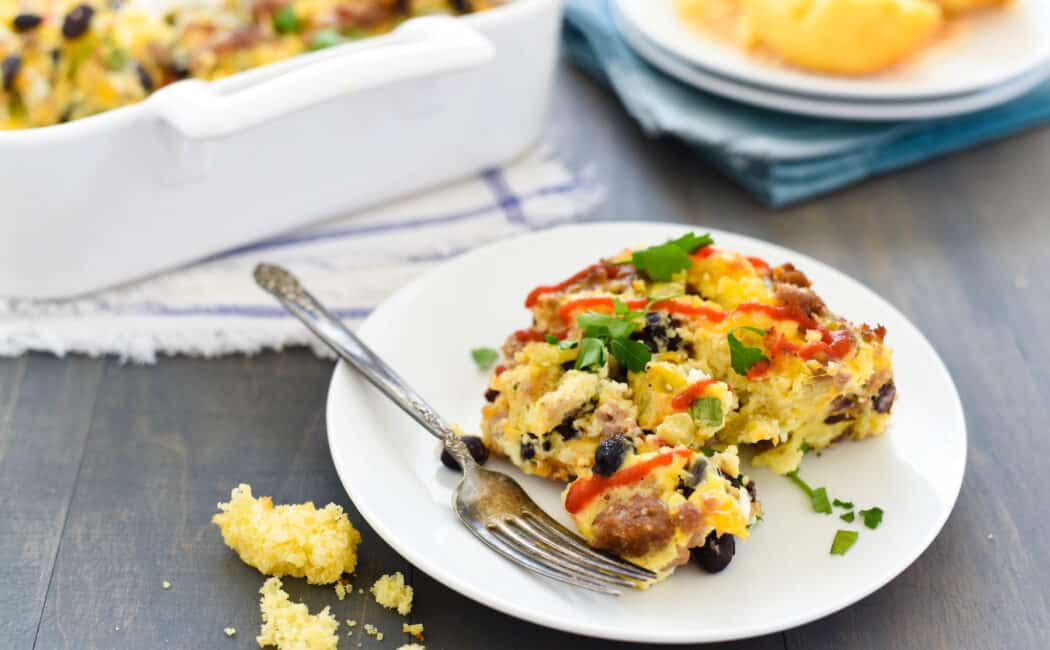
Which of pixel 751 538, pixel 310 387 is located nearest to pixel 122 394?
pixel 310 387

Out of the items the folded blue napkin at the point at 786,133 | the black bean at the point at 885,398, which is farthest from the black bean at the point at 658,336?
the folded blue napkin at the point at 786,133

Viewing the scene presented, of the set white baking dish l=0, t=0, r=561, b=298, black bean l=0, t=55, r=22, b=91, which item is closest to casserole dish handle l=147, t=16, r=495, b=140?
white baking dish l=0, t=0, r=561, b=298

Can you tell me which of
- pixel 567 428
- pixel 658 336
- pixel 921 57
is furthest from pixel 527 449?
pixel 921 57

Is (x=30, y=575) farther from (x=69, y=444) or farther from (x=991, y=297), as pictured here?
(x=991, y=297)

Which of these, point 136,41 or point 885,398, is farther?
point 136,41

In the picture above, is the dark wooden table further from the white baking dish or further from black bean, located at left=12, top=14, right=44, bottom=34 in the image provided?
black bean, located at left=12, top=14, right=44, bottom=34

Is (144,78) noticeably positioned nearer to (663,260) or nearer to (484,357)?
(484,357)
